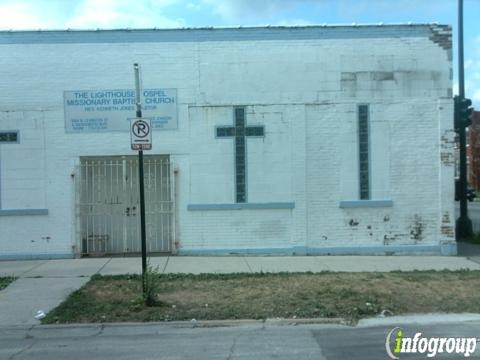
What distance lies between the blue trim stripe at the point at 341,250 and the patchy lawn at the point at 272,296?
2.74 m

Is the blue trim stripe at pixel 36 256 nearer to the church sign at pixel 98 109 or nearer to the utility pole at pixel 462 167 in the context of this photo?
the church sign at pixel 98 109

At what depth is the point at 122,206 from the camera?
14453mm

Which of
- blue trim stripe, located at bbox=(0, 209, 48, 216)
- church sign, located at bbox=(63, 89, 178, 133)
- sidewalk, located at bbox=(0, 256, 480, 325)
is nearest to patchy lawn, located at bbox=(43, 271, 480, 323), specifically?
sidewalk, located at bbox=(0, 256, 480, 325)

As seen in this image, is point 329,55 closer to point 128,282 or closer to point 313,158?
point 313,158

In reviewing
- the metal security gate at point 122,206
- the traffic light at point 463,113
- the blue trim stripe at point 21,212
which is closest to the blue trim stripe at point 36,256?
the metal security gate at point 122,206

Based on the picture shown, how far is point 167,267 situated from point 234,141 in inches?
141

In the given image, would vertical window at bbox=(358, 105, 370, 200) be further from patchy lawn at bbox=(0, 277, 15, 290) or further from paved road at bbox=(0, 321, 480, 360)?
patchy lawn at bbox=(0, 277, 15, 290)

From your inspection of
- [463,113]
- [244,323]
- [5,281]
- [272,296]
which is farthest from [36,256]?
[463,113]

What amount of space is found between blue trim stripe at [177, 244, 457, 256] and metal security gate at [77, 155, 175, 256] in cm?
92

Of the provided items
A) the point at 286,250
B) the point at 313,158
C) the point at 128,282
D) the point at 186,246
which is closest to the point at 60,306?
the point at 128,282

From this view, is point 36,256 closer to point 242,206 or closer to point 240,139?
point 242,206

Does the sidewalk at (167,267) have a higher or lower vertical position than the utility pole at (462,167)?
lower

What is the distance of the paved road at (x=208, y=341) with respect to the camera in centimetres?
686

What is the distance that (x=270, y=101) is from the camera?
14.3m
